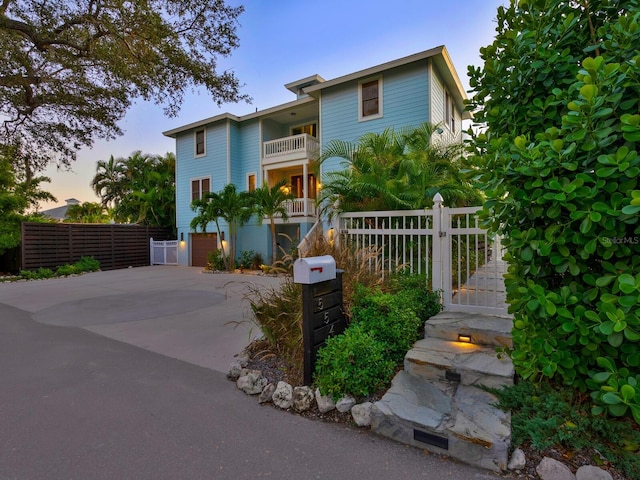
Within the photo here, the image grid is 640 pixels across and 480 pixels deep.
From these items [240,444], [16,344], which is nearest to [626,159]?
[240,444]

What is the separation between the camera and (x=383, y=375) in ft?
9.65

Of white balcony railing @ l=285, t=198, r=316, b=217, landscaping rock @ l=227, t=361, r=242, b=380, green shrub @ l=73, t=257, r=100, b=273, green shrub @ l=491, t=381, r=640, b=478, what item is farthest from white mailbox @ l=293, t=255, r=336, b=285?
green shrub @ l=73, t=257, r=100, b=273

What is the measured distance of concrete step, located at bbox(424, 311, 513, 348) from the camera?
3311 mm

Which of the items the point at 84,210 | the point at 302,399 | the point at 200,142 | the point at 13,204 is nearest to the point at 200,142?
the point at 200,142

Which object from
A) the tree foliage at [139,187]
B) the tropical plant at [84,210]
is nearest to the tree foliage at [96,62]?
the tree foliage at [139,187]

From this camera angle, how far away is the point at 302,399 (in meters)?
2.81

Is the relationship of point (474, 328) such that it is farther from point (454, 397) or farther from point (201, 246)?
point (201, 246)

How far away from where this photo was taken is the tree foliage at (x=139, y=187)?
19.0 metres

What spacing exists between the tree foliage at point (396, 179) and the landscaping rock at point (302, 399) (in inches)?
139

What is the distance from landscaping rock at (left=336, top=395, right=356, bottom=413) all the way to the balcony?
12260mm

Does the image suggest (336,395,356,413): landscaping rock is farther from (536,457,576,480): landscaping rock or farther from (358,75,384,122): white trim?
(358,75,384,122): white trim

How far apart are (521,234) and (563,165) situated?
0.50 meters

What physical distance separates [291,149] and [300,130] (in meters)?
2.37

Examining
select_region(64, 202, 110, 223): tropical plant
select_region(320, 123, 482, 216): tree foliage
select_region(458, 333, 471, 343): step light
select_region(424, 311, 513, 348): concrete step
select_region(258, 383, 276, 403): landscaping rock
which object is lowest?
select_region(258, 383, 276, 403): landscaping rock
